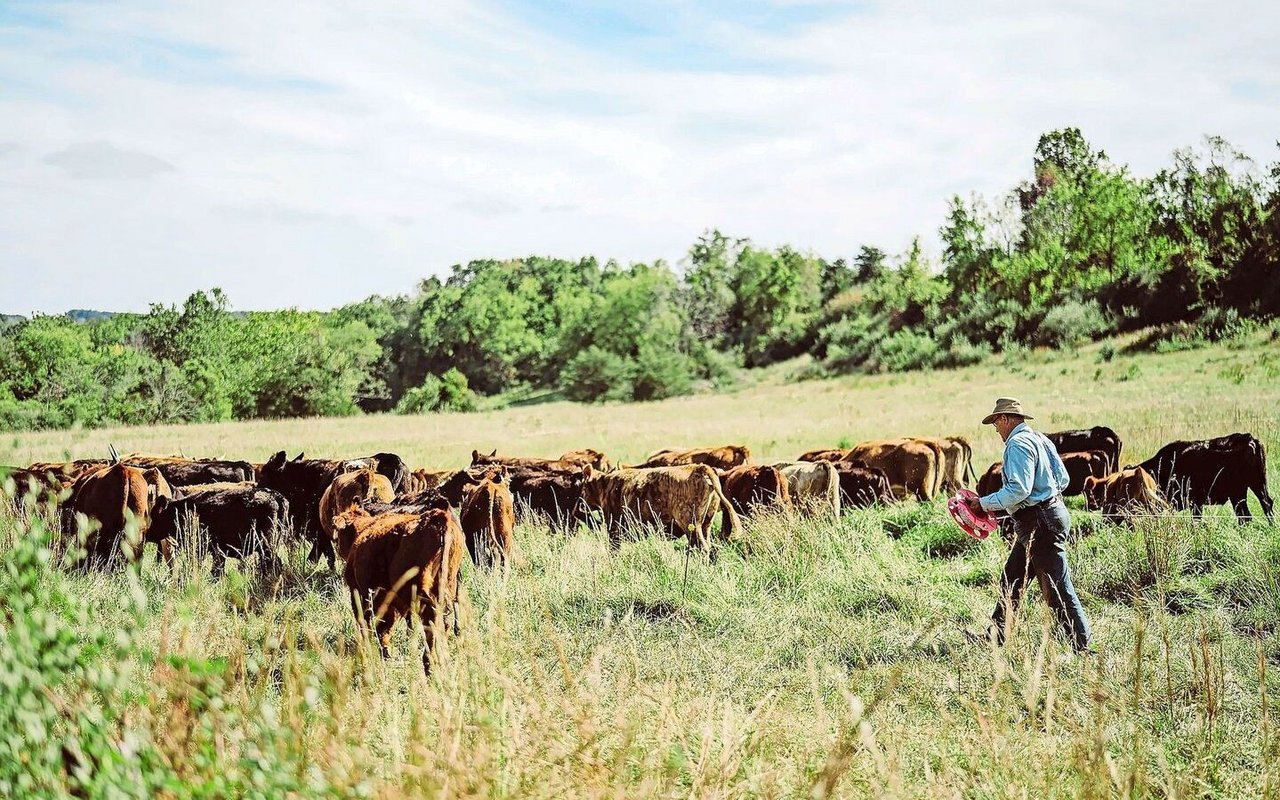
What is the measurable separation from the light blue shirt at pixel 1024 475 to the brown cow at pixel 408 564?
379 cm

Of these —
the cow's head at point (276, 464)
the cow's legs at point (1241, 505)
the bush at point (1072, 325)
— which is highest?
the bush at point (1072, 325)

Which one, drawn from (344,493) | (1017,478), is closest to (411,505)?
(344,493)

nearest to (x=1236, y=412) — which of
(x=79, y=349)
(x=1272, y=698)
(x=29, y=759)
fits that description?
(x=1272, y=698)

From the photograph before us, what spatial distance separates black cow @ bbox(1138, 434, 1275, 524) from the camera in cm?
1068

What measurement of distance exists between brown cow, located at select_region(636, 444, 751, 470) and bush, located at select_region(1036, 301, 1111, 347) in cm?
2894

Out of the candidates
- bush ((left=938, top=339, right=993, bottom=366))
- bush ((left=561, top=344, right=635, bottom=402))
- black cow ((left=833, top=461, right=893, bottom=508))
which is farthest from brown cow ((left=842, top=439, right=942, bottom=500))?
bush ((left=561, top=344, right=635, bottom=402))

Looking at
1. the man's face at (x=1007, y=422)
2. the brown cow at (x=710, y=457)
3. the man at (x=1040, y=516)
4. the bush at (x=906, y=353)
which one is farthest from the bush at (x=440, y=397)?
the man at (x=1040, y=516)

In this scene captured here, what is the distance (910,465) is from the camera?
13719 millimetres

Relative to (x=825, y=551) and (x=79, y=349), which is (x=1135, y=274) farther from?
Result: (x=79, y=349)

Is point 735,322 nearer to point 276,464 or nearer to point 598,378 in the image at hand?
point 598,378

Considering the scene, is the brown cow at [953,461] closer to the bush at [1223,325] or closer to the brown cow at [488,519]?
the brown cow at [488,519]

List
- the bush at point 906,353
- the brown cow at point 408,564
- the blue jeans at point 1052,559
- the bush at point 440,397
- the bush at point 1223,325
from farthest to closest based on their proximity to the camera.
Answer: the bush at point 440,397 → the bush at point 906,353 → the bush at point 1223,325 → the blue jeans at point 1052,559 → the brown cow at point 408,564

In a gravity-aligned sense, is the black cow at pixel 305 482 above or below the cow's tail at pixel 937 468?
above

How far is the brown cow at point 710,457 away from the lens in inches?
539
